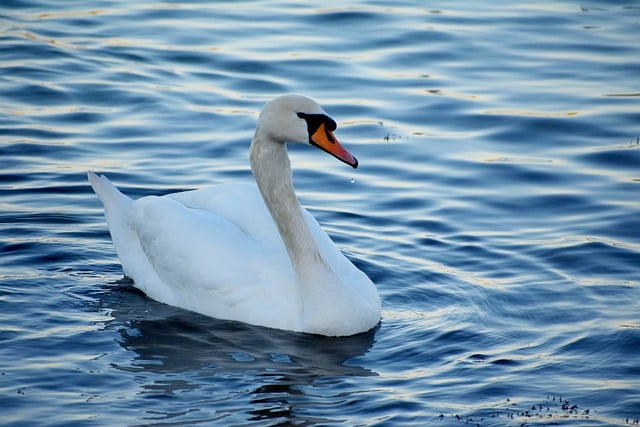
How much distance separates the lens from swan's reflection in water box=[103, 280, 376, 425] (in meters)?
8.52

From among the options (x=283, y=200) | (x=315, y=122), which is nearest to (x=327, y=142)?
(x=315, y=122)

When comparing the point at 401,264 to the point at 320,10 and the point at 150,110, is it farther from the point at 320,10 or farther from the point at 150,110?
the point at 320,10

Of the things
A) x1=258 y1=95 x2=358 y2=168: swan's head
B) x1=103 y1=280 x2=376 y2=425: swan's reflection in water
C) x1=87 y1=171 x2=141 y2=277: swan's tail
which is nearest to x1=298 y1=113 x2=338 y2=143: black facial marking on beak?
x1=258 y1=95 x2=358 y2=168: swan's head

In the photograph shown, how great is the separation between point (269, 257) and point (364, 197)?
309 cm

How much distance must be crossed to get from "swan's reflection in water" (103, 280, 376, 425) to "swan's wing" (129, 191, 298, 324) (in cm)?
14

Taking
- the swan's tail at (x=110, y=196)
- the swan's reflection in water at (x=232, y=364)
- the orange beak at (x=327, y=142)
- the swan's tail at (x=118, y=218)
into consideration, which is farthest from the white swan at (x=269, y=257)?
the swan's tail at (x=110, y=196)

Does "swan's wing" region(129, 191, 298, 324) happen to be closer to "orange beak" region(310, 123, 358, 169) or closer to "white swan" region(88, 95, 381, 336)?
"white swan" region(88, 95, 381, 336)

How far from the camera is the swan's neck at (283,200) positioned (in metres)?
9.82

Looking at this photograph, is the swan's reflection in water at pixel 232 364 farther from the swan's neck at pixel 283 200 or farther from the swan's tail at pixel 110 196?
the swan's tail at pixel 110 196

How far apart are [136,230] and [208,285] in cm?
122

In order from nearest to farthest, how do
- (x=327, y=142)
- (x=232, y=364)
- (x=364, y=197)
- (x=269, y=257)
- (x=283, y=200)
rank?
1. (x=232, y=364)
2. (x=327, y=142)
3. (x=283, y=200)
4. (x=269, y=257)
5. (x=364, y=197)

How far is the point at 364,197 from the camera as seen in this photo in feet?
43.0

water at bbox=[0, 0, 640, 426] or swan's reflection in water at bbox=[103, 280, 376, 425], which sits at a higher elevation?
water at bbox=[0, 0, 640, 426]

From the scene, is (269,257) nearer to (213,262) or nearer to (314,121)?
(213,262)
